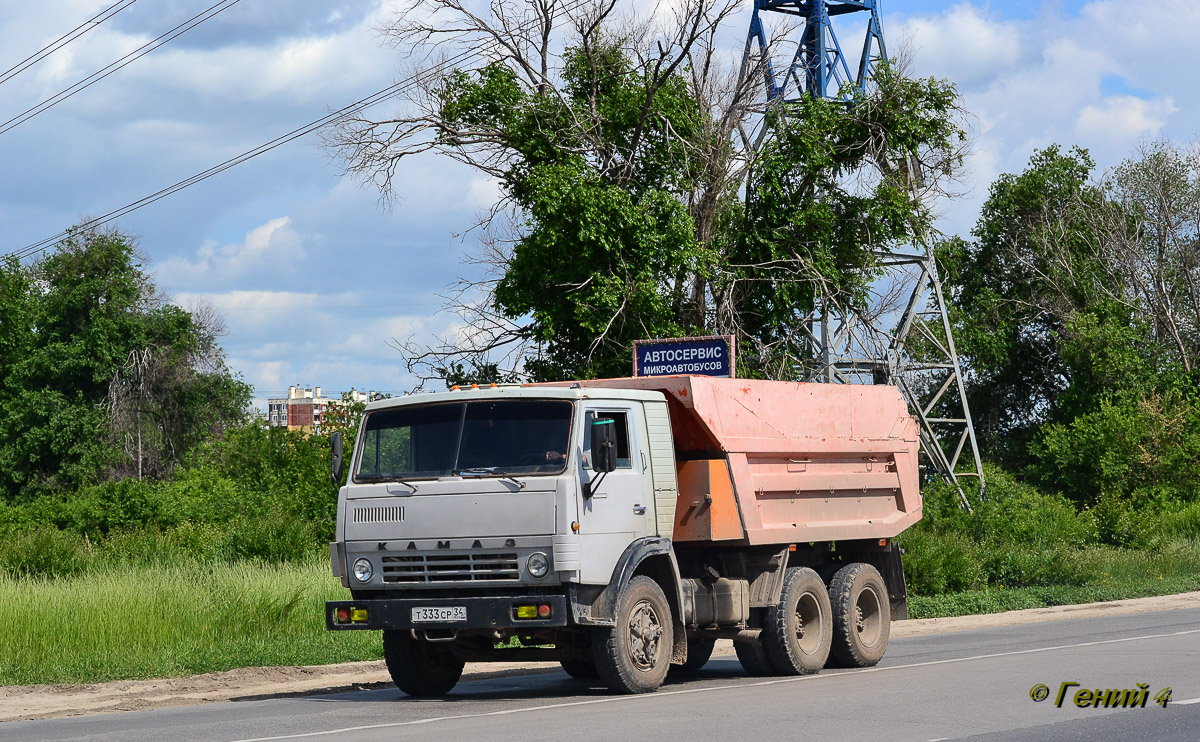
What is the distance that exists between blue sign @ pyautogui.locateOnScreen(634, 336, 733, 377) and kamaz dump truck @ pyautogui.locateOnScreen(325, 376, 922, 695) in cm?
276

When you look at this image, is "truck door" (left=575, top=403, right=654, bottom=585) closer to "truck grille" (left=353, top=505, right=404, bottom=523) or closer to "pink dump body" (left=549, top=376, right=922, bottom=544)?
"pink dump body" (left=549, top=376, right=922, bottom=544)

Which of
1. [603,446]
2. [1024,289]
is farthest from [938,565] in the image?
[1024,289]

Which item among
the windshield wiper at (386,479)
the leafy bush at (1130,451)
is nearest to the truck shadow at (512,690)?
the windshield wiper at (386,479)

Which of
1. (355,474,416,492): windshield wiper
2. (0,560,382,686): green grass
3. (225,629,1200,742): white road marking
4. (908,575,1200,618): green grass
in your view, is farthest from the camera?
(908,575,1200,618): green grass

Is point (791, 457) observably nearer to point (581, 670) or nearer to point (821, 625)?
point (821, 625)

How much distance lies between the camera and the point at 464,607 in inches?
436

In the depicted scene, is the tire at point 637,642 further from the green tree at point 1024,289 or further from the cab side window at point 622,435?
the green tree at point 1024,289

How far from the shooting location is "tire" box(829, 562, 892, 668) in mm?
14273

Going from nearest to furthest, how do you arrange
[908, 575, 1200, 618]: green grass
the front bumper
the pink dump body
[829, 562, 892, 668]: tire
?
the front bumper
the pink dump body
[829, 562, 892, 668]: tire
[908, 575, 1200, 618]: green grass

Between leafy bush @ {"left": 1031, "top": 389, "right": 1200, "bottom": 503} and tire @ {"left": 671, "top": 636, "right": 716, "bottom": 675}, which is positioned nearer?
tire @ {"left": 671, "top": 636, "right": 716, "bottom": 675}

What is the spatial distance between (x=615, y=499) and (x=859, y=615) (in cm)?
449

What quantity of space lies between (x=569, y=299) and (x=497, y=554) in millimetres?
14946

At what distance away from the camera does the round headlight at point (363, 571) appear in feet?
38.0

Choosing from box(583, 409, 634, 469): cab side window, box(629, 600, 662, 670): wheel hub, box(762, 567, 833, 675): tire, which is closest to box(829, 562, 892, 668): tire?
box(762, 567, 833, 675): tire
